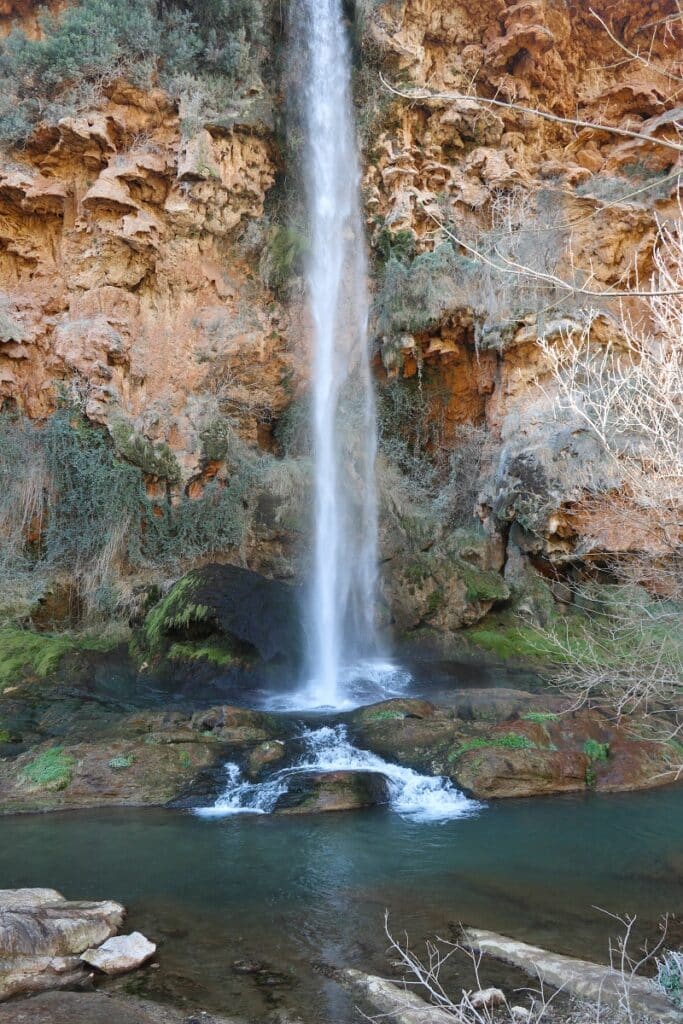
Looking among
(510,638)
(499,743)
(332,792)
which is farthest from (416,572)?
(332,792)

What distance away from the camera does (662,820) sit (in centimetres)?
743

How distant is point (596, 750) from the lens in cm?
898

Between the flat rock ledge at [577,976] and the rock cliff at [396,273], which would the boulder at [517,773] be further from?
the rock cliff at [396,273]

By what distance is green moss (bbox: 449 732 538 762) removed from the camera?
8.55 metres

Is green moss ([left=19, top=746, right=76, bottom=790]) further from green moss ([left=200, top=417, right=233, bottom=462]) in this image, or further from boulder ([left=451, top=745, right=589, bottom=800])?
green moss ([left=200, top=417, right=233, bottom=462])

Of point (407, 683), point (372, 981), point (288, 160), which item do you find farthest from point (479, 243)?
point (372, 981)

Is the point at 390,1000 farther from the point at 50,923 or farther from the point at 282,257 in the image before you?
the point at 282,257

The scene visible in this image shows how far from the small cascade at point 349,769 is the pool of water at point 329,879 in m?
0.24

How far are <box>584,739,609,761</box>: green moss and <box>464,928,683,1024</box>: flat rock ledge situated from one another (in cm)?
466

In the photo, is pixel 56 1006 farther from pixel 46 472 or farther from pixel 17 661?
pixel 46 472

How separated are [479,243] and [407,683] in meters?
10.7

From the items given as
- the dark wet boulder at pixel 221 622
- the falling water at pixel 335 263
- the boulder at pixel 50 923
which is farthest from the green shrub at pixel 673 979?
the falling water at pixel 335 263

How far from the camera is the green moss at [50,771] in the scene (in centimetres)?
796

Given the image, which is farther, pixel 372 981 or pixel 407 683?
pixel 407 683
